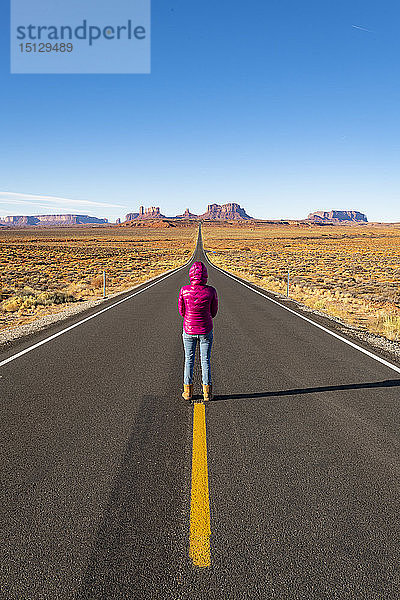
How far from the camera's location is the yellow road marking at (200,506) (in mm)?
2832

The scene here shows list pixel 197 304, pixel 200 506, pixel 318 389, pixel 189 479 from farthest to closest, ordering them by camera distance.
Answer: pixel 318 389 → pixel 197 304 → pixel 189 479 → pixel 200 506

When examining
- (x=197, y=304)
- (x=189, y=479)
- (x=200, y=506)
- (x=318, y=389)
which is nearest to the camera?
(x=200, y=506)

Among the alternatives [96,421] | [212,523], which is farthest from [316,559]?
[96,421]

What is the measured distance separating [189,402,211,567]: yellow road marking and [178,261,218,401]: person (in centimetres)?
92

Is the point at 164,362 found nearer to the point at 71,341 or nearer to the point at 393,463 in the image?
the point at 71,341

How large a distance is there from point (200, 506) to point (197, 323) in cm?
274

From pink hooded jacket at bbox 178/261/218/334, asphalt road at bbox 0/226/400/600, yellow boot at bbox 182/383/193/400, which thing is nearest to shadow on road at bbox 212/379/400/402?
asphalt road at bbox 0/226/400/600

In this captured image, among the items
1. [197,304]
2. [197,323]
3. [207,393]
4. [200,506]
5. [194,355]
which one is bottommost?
[200,506]

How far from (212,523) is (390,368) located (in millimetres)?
5489

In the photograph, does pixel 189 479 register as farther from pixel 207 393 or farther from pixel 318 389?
pixel 318 389

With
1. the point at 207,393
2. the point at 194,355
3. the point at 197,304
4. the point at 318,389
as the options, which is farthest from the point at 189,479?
the point at 318,389

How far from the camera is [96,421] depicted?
5.06 meters

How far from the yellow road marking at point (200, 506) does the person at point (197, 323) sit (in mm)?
921

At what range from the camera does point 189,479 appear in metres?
3.77
